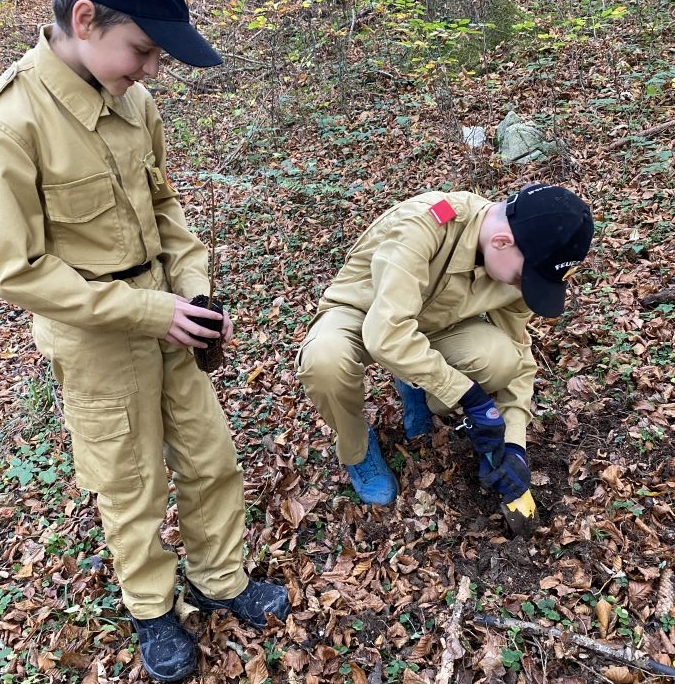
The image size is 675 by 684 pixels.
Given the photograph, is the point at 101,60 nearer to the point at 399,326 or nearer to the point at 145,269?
the point at 145,269

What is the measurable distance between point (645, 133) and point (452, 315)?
381 cm

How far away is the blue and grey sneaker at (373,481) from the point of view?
326 centimetres

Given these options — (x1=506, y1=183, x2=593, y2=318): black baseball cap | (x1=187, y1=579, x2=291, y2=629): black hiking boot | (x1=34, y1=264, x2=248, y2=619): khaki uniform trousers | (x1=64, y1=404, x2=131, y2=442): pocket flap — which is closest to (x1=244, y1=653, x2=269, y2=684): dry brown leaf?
(x1=187, y1=579, x2=291, y2=629): black hiking boot

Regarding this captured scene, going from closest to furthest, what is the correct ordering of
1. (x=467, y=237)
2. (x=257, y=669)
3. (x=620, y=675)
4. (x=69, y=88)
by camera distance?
(x=69, y=88) → (x=620, y=675) → (x=257, y=669) → (x=467, y=237)

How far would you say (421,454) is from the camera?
3457 mm

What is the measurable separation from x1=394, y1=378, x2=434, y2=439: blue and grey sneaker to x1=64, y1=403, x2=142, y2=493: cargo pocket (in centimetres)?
168

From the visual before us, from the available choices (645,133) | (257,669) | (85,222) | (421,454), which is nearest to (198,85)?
(645,133)

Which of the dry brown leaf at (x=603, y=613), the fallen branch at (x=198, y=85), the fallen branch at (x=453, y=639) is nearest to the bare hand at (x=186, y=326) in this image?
the fallen branch at (x=453, y=639)

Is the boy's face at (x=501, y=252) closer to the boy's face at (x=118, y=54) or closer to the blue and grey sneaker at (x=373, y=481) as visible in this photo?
the blue and grey sneaker at (x=373, y=481)

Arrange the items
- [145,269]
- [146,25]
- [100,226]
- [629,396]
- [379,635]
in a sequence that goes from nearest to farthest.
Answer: [146,25], [100,226], [145,269], [379,635], [629,396]

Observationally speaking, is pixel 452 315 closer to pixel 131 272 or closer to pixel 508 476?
pixel 508 476

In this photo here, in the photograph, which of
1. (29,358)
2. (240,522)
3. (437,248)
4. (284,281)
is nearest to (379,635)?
(240,522)

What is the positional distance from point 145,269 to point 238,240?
3.91 m

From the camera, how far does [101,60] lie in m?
1.99
